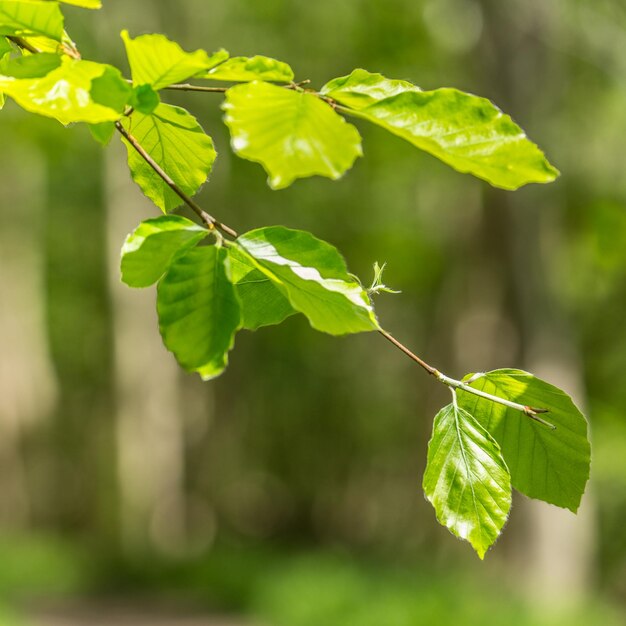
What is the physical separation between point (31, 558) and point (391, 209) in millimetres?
8491

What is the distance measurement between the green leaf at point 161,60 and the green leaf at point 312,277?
0.15m

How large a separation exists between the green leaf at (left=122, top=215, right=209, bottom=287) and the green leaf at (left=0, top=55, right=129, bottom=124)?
0.31 feet

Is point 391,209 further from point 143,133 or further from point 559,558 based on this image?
point 143,133

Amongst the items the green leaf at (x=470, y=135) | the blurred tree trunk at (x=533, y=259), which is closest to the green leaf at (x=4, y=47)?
the green leaf at (x=470, y=135)

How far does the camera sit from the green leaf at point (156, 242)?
2.58 feet

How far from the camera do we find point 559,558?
8641mm

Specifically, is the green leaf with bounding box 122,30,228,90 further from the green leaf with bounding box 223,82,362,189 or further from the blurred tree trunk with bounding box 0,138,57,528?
the blurred tree trunk with bounding box 0,138,57,528

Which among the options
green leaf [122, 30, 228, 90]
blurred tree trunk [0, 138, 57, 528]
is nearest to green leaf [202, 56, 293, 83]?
green leaf [122, 30, 228, 90]

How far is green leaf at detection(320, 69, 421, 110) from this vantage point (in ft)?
2.48

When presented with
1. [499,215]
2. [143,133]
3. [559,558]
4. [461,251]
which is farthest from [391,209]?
[143,133]

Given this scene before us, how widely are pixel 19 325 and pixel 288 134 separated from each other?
1835cm

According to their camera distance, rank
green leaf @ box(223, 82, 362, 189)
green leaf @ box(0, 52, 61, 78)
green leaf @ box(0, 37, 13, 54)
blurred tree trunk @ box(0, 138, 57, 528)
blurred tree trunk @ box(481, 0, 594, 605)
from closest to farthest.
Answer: green leaf @ box(223, 82, 362, 189) → green leaf @ box(0, 52, 61, 78) → green leaf @ box(0, 37, 13, 54) → blurred tree trunk @ box(481, 0, 594, 605) → blurred tree trunk @ box(0, 138, 57, 528)

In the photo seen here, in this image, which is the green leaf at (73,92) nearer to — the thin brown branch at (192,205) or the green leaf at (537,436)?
the thin brown branch at (192,205)

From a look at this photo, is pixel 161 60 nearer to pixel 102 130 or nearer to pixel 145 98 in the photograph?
pixel 145 98
